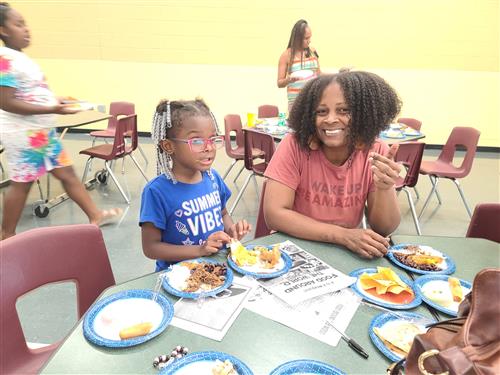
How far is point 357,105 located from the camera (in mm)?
1459

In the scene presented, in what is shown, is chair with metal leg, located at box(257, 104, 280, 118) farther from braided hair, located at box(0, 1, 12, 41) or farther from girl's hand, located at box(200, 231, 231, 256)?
girl's hand, located at box(200, 231, 231, 256)

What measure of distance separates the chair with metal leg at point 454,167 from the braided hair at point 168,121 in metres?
2.85

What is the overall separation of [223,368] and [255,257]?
0.47 meters

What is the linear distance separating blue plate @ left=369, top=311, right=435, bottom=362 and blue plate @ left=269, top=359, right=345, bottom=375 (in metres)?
0.13

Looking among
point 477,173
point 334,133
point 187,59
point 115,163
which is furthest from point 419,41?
point 334,133

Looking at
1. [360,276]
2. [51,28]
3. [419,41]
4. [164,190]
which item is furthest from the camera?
[51,28]

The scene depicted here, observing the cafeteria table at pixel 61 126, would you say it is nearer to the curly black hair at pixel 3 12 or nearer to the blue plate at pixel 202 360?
the curly black hair at pixel 3 12

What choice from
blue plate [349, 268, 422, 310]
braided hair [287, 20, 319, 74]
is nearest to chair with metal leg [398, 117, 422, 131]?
braided hair [287, 20, 319, 74]

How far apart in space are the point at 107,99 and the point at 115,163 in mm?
2176

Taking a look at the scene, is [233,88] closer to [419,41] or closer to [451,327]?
[419,41]

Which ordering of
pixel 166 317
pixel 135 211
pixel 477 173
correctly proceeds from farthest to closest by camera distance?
pixel 477 173 < pixel 135 211 < pixel 166 317

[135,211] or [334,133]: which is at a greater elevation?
[334,133]

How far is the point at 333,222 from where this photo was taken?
5.00ft

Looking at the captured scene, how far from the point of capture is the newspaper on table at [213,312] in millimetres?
891
